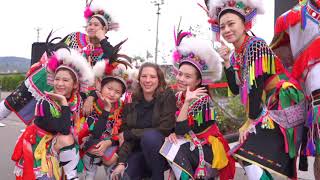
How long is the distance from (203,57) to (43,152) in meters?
1.60

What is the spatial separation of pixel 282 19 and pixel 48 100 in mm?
2050

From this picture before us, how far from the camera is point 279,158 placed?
2678 millimetres

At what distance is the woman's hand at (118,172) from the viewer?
3.38 m

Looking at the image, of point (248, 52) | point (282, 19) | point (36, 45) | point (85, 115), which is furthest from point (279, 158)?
point (36, 45)

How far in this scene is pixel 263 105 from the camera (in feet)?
9.25

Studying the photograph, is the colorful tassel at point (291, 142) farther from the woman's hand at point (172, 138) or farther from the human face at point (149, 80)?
the human face at point (149, 80)

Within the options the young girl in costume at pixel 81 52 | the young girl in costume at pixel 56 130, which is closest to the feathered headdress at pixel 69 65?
the young girl in costume at pixel 56 130

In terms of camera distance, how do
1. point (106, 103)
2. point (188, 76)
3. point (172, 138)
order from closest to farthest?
point (172, 138) → point (188, 76) → point (106, 103)

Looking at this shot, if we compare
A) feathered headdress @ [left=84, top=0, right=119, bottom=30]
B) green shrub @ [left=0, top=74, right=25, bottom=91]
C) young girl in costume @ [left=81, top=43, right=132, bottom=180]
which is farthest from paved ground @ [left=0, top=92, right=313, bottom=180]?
green shrub @ [left=0, top=74, right=25, bottom=91]

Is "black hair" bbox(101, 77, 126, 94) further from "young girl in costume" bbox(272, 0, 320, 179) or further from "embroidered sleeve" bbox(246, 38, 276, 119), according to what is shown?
"young girl in costume" bbox(272, 0, 320, 179)

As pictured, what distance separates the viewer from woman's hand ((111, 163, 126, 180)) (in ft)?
11.1

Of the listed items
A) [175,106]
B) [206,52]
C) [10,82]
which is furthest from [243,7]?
[10,82]

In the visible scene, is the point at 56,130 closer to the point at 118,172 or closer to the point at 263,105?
the point at 118,172

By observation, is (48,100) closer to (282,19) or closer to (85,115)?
(85,115)
